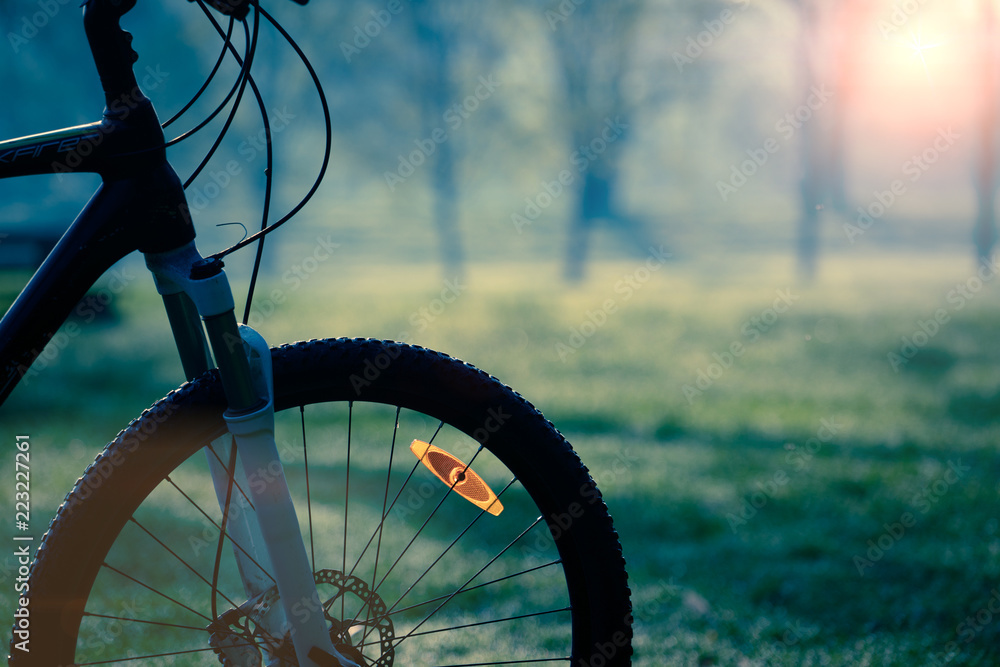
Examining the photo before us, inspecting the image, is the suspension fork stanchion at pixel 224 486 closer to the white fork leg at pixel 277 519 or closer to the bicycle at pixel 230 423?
the bicycle at pixel 230 423

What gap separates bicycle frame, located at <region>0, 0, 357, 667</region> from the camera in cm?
125

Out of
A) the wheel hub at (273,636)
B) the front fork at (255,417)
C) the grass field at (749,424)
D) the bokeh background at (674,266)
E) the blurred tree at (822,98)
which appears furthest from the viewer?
the blurred tree at (822,98)

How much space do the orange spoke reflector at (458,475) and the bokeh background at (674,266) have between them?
129cm

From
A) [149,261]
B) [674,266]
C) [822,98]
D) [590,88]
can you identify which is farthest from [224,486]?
[674,266]

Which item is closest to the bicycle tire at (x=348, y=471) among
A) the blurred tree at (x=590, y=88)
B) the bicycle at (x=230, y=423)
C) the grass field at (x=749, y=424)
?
the bicycle at (x=230, y=423)

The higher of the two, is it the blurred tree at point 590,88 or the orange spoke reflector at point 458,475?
the blurred tree at point 590,88

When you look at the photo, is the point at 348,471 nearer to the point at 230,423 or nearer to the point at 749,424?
the point at 230,423

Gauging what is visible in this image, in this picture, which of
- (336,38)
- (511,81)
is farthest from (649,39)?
(336,38)

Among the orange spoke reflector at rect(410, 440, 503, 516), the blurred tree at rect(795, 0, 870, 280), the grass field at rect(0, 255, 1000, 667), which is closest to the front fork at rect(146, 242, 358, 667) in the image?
the orange spoke reflector at rect(410, 440, 503, 516)

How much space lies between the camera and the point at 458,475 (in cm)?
A: 147

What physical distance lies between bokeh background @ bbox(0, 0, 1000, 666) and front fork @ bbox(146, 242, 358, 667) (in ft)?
4.77

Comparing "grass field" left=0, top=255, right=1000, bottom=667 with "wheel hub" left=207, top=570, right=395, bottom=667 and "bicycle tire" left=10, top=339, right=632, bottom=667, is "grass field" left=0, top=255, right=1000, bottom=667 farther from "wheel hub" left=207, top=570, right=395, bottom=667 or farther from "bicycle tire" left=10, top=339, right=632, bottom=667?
"wheel hub" left=207, top=570, right=395, bottom=667

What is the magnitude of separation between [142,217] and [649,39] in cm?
1142

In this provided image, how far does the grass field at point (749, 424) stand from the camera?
2664 millimetres
